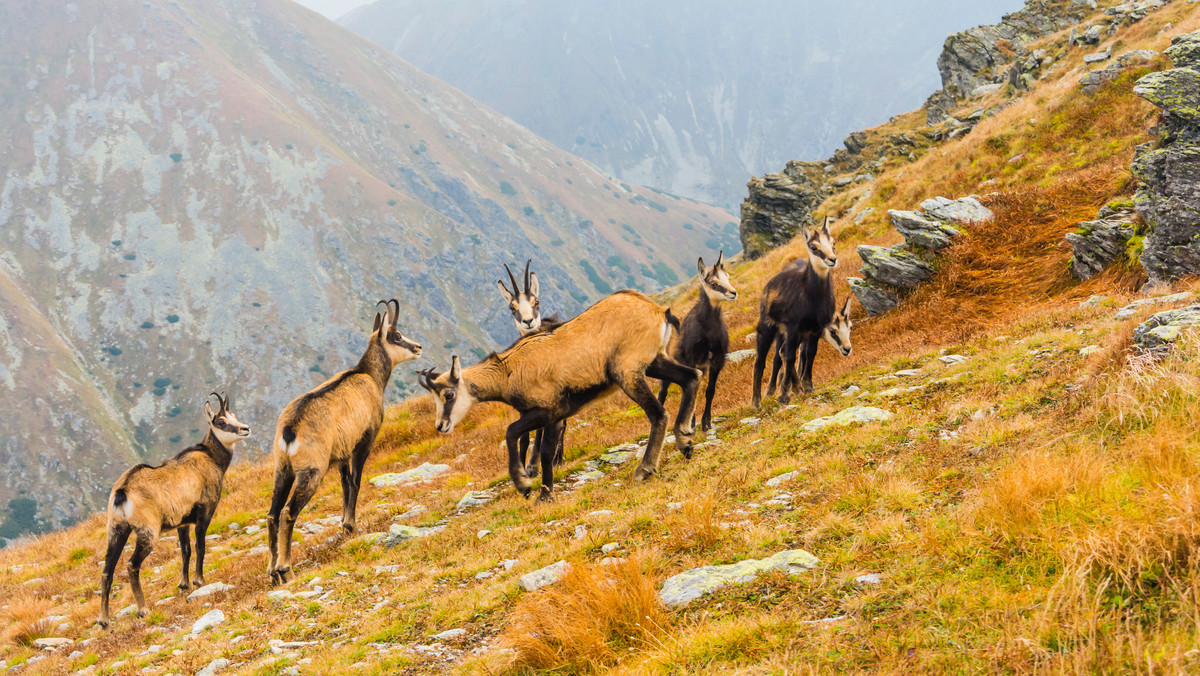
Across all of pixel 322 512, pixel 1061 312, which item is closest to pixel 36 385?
pixel 322 512

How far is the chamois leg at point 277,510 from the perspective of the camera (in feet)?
35.1

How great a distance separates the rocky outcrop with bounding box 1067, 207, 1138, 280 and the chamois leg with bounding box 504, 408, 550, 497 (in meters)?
11.2

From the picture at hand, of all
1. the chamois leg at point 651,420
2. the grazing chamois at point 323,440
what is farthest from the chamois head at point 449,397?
the chamois leg at point 651,420

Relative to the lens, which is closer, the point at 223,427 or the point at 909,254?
the point at 223,427

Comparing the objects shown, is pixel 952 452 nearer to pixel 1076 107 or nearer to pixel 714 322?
pixel 714 322

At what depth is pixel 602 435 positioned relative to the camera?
1535 centimetres

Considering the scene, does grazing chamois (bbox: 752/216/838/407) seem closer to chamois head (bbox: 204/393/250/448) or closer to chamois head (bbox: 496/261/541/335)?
chamois head (bbox: 496/261/541/335)

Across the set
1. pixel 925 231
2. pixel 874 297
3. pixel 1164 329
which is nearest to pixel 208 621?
pixel 1164 329

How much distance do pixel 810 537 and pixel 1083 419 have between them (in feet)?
9.80

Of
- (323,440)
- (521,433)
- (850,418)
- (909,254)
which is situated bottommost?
(850,418)

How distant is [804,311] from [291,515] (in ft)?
30.6

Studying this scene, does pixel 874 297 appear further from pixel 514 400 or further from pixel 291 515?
pixel 291 515

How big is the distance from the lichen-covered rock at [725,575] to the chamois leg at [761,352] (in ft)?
25.6

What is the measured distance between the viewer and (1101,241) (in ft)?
45.1
